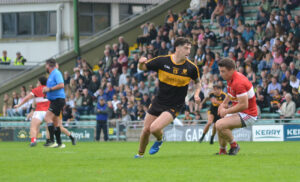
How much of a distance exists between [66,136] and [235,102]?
17.8 m

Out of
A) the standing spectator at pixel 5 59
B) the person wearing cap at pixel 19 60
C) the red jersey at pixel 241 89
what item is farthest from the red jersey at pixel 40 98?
the standing spectator at pixel 5 59

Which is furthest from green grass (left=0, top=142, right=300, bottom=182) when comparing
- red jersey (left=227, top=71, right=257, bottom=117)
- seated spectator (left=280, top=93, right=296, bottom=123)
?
seated spectator (left=280, top=93, right=296, bottom=123)

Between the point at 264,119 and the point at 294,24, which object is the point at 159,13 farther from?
the point at 264,119

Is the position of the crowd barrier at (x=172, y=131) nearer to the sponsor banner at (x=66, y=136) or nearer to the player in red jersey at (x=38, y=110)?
the sponsor banner at (x=66, y=136)

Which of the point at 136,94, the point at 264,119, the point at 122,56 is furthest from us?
the point at 122,56

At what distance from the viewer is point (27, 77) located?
3619 cm

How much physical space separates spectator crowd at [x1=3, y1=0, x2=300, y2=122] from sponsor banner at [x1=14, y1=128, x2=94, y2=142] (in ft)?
4.55

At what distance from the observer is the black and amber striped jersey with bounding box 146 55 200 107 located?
41.6 ft

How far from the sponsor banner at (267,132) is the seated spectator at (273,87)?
1.27m

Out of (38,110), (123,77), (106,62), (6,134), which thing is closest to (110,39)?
(106,62)

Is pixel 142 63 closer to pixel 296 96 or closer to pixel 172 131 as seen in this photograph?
pixel 296 96

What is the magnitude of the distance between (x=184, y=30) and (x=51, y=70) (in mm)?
13772

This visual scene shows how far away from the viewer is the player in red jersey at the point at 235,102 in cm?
1212

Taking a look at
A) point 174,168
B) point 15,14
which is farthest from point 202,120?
point 15,14
